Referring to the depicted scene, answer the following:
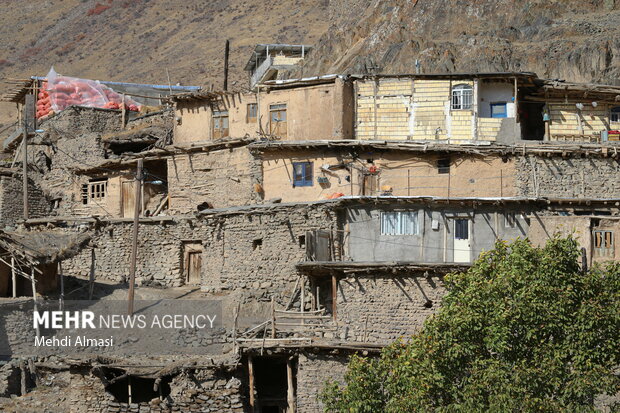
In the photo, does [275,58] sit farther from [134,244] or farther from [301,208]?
[134,244]

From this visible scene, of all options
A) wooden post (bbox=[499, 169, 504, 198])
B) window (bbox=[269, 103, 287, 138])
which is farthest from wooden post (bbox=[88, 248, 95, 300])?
wooden post (bbox=[499, 169, 504, 198])

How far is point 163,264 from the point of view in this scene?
38844mm

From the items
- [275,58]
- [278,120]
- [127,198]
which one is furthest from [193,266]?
[275,58]

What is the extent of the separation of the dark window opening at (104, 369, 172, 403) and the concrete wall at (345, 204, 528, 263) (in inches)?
304

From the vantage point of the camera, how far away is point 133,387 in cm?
3216

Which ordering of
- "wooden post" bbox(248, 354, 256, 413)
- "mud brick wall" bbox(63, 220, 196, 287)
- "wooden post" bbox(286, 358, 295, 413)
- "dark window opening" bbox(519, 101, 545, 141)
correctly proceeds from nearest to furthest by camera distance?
"wooden post" bbox(248, 354, 256, 413)
"wooden post" bbox(286, 358, 295, 413)
"mud brick wall" bbox(63, 220, 196, 287)
"dark window opening" bbox(519, 101, 545, 141)

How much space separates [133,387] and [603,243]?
15875mm

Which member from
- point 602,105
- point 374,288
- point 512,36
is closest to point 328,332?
point 374,288

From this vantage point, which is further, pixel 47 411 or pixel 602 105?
pixel 602 105

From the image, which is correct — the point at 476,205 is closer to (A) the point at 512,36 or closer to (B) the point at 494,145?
(B) the point at 494,145

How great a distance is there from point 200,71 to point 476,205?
55998mm

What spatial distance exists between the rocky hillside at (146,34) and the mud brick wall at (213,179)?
115 feet

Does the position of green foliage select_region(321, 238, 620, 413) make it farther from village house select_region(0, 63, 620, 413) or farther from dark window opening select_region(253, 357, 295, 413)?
dark window opening select_region(253, 357, 295, 413)

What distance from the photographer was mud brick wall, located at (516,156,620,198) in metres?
37.2
